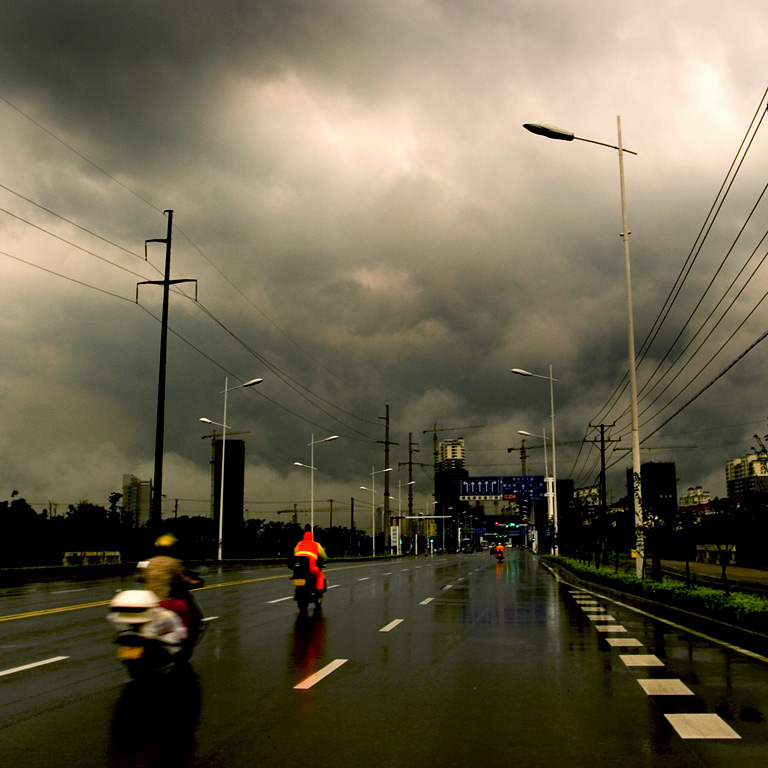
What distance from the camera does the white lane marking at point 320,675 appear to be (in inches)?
337

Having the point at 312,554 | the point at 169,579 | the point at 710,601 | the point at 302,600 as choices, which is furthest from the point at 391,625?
the point at 169,579

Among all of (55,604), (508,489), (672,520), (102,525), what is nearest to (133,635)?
(55,604)

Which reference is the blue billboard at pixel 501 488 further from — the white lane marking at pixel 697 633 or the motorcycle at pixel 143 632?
the motorcycle at pixel 143 632

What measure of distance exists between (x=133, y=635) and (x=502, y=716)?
373cm

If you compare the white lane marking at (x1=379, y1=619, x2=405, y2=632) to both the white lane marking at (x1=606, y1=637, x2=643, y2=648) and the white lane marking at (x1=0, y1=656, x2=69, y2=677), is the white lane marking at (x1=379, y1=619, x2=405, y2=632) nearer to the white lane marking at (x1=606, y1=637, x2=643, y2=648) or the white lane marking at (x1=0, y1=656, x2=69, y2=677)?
the white lane marking at (x1=606, y1=637, x2=643, y2=648)

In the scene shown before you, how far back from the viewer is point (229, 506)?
96.8 m

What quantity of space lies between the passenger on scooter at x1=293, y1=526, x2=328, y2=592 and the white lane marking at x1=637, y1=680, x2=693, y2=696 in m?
8.64

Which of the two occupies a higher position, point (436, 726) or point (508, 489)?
point (508, 489)

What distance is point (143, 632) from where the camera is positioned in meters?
8.27

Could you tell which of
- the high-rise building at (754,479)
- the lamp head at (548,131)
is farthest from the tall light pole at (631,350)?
the high-rise building at (754,479)

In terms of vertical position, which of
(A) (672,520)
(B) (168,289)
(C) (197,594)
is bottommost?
(C) (197,594)

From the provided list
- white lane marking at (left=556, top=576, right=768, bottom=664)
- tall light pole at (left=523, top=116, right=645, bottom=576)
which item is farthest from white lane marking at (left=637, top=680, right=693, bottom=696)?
tall light pole at (left=523, top=116, right=645, bottom=576)

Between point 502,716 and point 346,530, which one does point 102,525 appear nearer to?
point 346,530

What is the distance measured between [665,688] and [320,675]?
3.70m
